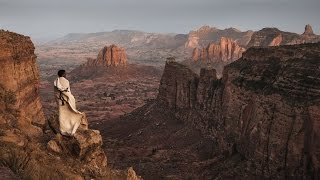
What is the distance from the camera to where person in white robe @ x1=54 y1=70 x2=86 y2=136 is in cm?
1720

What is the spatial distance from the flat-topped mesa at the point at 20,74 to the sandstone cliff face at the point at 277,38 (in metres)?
93.4

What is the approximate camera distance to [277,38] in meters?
135

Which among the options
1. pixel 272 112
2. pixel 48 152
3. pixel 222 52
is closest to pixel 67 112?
pixel 48 152

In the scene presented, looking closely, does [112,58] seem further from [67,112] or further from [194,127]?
[67,112]

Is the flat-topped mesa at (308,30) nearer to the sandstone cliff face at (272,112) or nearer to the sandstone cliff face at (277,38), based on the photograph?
the sandstone cliff face at (277,38)

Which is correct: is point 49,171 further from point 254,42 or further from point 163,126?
point 254,42

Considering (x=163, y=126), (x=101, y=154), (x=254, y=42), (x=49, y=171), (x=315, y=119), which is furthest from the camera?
(x=254, y=42)

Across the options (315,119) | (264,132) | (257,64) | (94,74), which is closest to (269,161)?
(264,132)

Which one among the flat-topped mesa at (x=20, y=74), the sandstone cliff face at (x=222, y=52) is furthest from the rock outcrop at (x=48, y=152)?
the sandstone cliff face at (x=222, y=52)

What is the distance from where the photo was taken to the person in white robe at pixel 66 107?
677 inches

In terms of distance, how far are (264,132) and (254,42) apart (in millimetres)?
106314

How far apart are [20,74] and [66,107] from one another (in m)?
31.6

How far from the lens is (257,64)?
46500mm

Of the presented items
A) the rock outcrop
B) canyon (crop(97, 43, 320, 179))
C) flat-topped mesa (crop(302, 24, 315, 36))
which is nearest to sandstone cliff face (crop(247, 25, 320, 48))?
flat-topped mesa (crop(302, 24, 315, 36))
